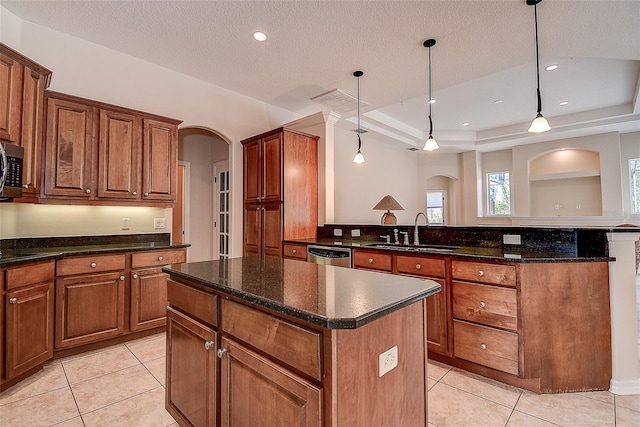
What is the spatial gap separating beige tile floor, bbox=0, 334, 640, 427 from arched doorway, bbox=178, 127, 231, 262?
3118 mm

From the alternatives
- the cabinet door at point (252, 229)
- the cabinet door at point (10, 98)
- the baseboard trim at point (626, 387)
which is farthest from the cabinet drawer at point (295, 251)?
the baseboard trim at point (626, 387)

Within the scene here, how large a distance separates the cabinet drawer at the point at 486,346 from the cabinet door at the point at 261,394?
1833 millimetres

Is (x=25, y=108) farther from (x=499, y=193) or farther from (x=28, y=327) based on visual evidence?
(x=499, y=193)

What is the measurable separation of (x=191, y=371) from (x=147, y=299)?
6.06 feet

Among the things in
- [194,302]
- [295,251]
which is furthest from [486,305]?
[295,251]

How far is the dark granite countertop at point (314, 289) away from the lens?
0.97m

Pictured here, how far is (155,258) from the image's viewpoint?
309 centimetres

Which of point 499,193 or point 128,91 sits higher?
point 128,91

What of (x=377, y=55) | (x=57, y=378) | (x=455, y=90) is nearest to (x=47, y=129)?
(x=57, y=378)

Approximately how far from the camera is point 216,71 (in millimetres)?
3586

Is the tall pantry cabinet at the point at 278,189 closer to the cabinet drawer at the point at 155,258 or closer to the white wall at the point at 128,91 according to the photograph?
the white wall at the point at 128,91

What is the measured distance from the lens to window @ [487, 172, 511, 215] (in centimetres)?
759

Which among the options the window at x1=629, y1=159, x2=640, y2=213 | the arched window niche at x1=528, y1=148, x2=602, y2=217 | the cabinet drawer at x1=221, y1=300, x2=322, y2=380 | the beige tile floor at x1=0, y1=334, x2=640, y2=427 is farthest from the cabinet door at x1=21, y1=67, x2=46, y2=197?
the window at x1=629, y1=159, x2=640, y2=213

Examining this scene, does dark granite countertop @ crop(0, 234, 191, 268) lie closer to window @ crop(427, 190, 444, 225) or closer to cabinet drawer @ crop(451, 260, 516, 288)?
cabinet drawer @ crop(451, 260, 516, 288)
